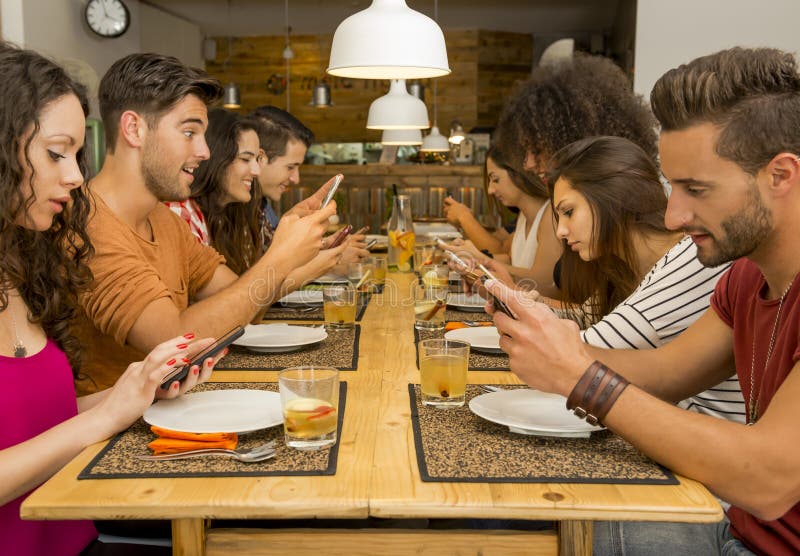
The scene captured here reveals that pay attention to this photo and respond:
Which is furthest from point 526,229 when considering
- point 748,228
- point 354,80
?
point 354,80

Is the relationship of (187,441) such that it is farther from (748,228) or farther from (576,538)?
(748,228)

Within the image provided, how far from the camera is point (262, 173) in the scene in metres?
3.88

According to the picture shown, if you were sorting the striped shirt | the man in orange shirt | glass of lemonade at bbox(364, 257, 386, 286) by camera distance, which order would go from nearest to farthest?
the striped shirt < the man in orange shirt < glass of lemonade at bbox(364, 257, 386, 286)

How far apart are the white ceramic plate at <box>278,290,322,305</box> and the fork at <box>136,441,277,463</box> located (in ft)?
4.60

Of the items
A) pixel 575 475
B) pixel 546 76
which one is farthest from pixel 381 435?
pixel 546 76

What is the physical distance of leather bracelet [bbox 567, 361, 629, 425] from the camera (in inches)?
49.1

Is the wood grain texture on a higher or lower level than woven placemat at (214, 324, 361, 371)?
lower

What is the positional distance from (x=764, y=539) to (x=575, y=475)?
1.37 ft

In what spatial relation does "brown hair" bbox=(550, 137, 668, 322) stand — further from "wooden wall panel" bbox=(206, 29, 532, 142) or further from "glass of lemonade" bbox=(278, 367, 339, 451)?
"wooden wall panel" bbox=(206, 29, 532, 142)

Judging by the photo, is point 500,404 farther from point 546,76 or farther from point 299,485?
point 546,76

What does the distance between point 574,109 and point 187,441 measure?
2532 mm

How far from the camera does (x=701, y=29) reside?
5.09 m

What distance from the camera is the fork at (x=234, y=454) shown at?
1214 millimetres

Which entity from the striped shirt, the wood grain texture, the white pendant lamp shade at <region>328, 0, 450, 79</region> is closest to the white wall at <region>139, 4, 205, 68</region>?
Answer: the white pendant lamp shade at <region>328, 0, 450, 79</region>
